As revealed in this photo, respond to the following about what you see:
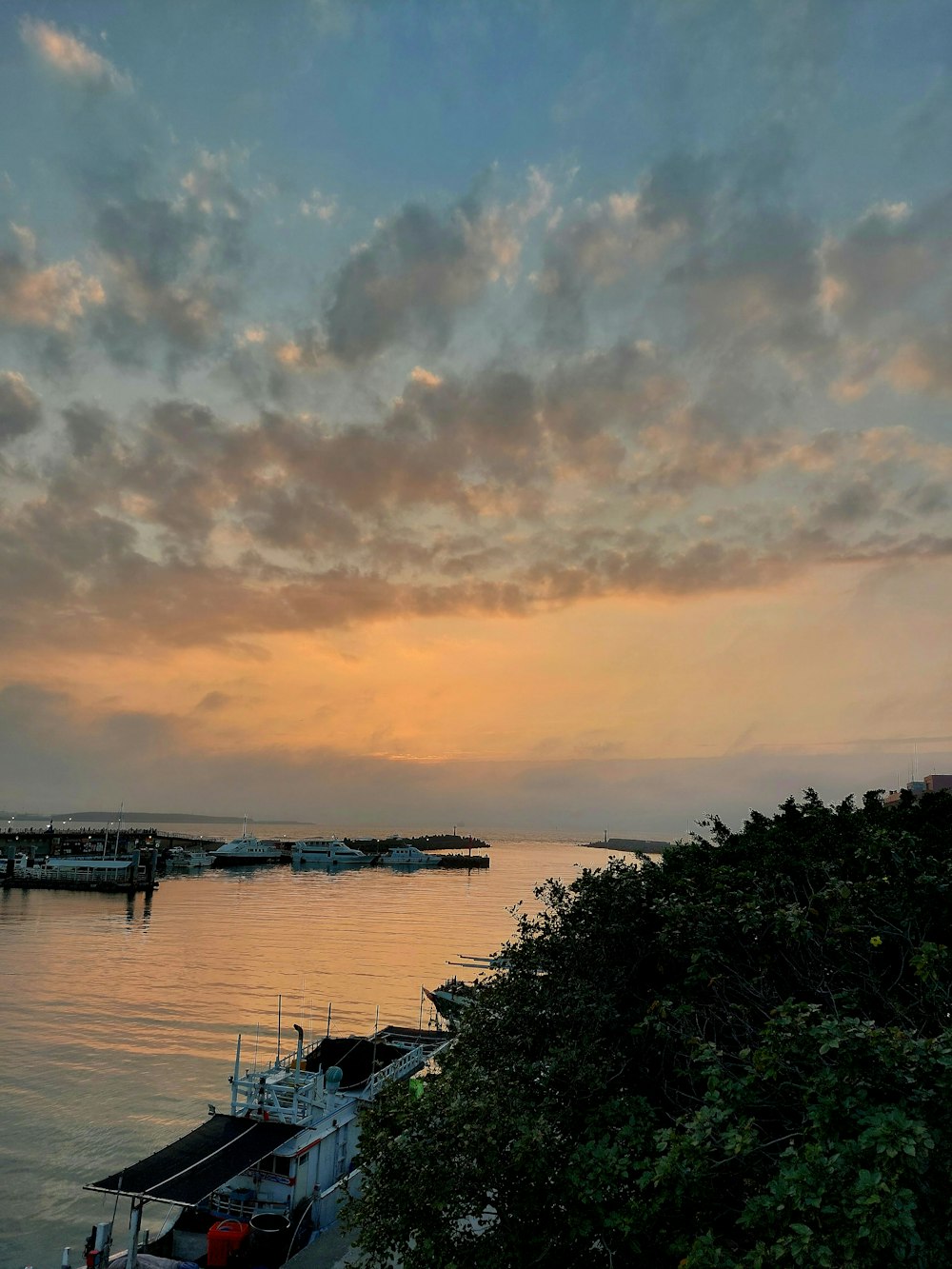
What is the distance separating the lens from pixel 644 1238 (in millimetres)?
11812

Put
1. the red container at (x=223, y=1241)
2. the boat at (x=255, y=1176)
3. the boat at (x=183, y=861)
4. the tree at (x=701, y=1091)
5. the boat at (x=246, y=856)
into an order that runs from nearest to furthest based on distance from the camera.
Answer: the tree at (x=701, y=1091) → the boat at (x=255, y=1176) → the red container at (x=223, y=1241) → the boat at (x=183, y=861) → the boat at (x=246, y=856)

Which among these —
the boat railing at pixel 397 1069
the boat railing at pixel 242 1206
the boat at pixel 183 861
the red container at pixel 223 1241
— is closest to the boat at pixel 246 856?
the boat at pixel 183 861

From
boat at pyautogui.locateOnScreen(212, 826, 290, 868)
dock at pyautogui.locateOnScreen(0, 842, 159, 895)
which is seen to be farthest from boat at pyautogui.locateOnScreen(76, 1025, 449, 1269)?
boat at pyautogui.locateOnScreen(212, 826, 290, 868)

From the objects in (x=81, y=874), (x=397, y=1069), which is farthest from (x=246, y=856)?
(x=397, y=1069)

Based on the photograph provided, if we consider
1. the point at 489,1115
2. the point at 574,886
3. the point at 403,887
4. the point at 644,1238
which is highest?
the point at 574,886

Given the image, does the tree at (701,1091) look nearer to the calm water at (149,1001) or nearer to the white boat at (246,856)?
the calm water at (149,1001)

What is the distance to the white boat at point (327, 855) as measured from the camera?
621ft

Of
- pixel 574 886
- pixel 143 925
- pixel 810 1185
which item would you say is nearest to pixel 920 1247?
pixel 810 1185

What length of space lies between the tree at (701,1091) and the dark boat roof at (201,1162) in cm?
802

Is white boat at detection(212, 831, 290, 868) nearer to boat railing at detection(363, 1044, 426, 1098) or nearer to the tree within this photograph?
boat railing at detection(363, 1044, 426, 1098)

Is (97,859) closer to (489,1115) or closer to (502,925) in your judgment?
(502,925)

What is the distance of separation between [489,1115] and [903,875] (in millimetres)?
7760

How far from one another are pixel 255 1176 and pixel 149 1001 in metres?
32.9

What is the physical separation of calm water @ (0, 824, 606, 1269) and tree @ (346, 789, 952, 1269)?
16405mm
